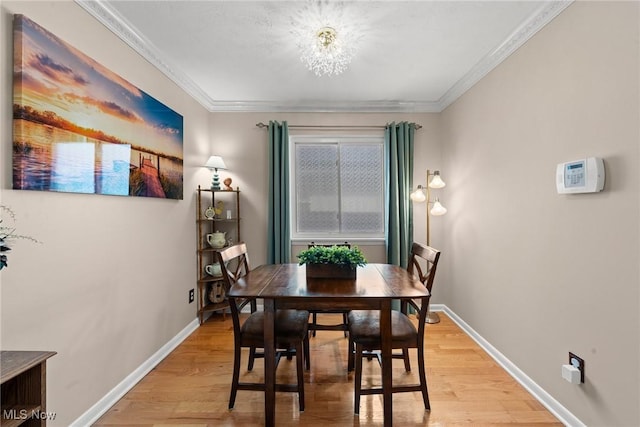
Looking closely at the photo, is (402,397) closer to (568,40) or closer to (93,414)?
(93,414)

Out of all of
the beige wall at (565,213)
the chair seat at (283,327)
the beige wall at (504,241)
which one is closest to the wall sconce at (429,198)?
the beige wall at (504,241)

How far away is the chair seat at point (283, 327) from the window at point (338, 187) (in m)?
1.76

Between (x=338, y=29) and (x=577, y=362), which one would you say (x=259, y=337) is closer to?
(x=577, y=362)

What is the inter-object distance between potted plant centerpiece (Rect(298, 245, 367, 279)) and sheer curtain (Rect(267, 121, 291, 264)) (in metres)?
1.57

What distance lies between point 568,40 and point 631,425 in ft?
6.87

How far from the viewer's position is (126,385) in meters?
2.12

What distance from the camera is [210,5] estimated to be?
1.90 meters

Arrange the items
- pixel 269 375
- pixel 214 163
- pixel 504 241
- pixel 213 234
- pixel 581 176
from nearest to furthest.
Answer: pixel 581 176 → pixel 269 375 → pixel 504 241 → pixel 214 163 → pixel 213 234

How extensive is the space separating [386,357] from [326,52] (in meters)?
2.21

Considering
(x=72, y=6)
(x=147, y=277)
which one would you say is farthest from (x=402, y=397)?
(x=72, y=6)

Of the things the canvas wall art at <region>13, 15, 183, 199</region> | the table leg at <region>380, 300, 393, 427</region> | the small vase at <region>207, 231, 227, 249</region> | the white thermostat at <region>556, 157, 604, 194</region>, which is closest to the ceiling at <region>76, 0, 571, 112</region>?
the canvas wall art at <region>13, 15, 183, 199</region>

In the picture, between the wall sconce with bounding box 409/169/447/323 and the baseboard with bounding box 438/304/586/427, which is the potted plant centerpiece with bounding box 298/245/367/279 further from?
the wall sconce with bounding box 409/169/447/323

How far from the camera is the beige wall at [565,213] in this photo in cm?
144

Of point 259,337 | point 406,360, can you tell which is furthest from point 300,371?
point 406,360
